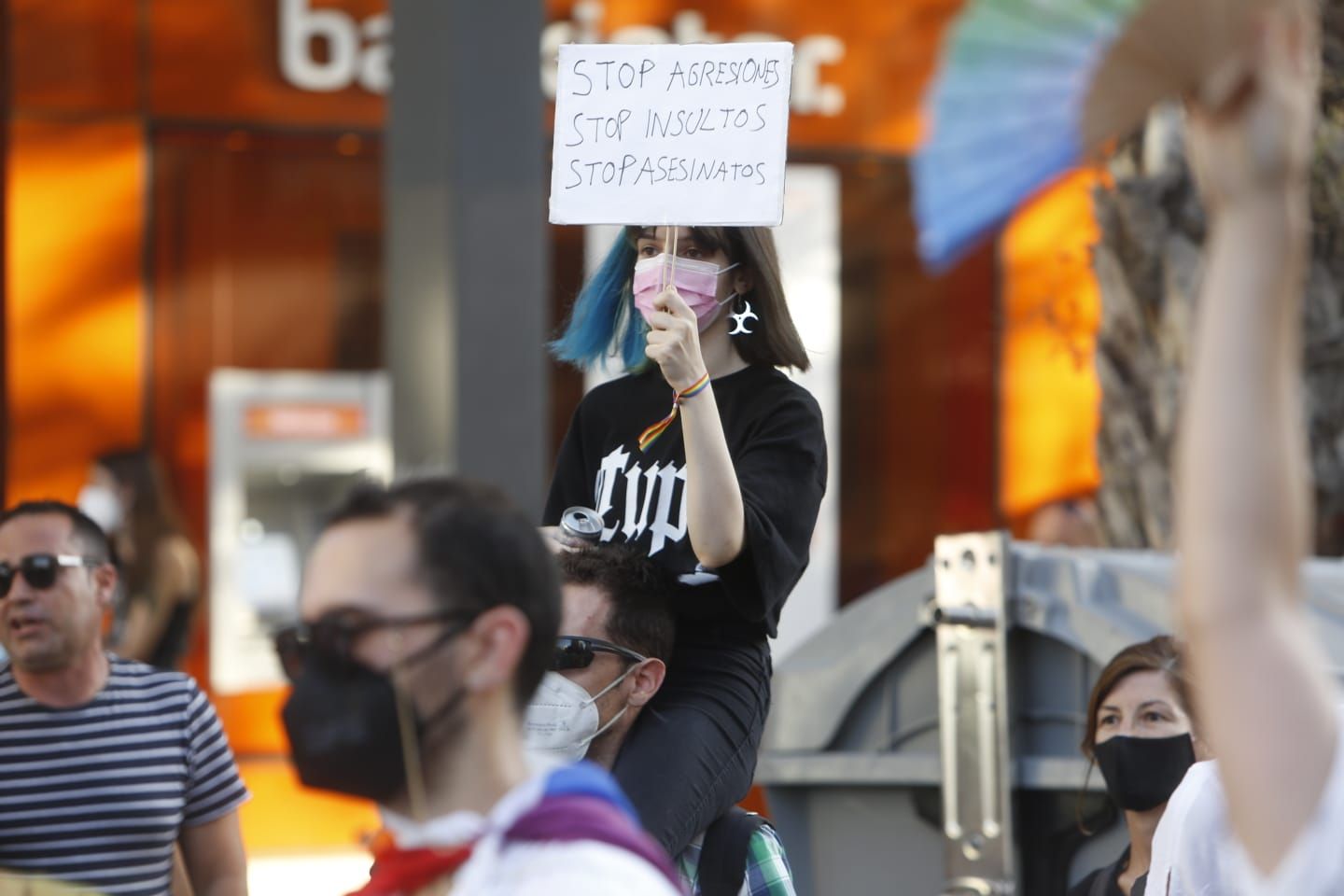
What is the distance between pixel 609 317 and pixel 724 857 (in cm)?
103

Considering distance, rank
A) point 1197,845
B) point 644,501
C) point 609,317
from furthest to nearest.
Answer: point 609,317
point 644,501
point 1197,845

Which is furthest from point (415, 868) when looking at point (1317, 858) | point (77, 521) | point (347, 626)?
point (77, 521)

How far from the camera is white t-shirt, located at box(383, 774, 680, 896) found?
1.94 m

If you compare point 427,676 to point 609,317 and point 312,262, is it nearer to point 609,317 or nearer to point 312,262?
point 609,317

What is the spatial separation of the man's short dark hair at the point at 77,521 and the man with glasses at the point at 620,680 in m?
1.34

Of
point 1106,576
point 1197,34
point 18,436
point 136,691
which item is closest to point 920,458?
point 18,436

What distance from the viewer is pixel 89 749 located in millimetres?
4047

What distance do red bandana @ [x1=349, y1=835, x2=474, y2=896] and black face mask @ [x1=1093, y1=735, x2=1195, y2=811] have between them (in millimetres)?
2170

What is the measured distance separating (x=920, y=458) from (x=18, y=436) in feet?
14.0

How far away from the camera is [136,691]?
417cm

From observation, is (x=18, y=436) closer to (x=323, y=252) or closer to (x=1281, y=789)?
(x=323, y=252)

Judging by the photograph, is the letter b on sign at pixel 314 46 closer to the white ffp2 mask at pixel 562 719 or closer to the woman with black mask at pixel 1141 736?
the woman with black mask at pixel 1141 736

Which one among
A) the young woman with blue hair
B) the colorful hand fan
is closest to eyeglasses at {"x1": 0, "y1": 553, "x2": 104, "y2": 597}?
the young woman with blue hair

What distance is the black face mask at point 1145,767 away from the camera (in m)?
3.94
